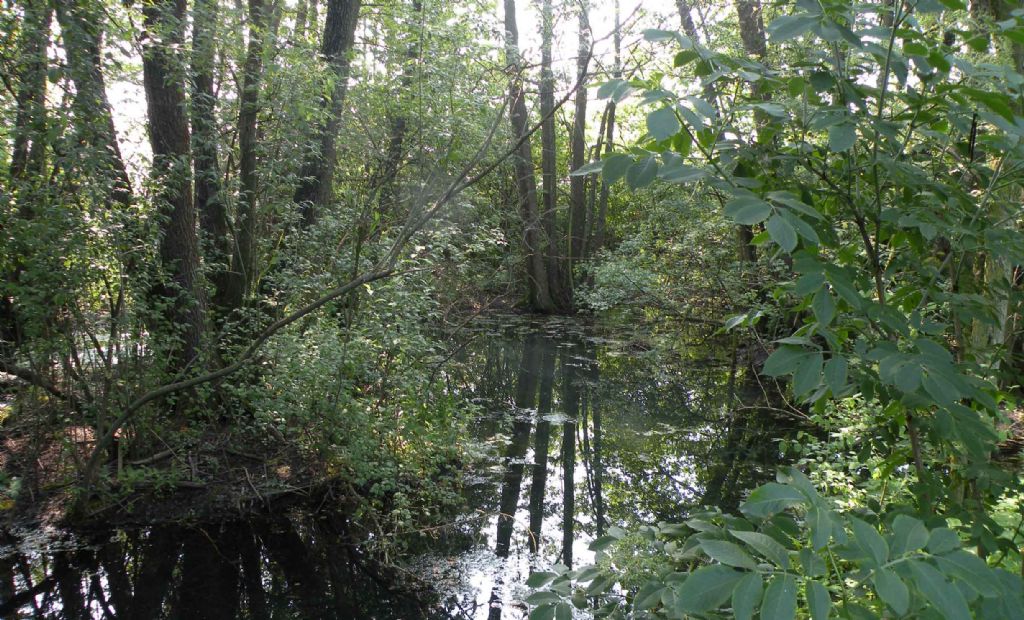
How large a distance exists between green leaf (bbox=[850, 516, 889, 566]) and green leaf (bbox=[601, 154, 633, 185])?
0.71 metres

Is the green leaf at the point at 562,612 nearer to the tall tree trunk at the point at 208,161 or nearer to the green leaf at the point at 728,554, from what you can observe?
the green leaf at the point at 728,554

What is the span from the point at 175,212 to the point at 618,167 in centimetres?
511

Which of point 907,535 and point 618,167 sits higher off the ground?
point 618,167

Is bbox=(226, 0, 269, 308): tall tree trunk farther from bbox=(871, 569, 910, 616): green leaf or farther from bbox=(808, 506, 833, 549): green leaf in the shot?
bbox=(871, 569, 910, 616): green leaf

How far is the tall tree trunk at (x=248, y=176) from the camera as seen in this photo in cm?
541

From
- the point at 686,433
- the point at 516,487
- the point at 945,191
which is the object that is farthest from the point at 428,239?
the point at 945,191

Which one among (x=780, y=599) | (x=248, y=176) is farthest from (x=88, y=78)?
(x=780, y=599)

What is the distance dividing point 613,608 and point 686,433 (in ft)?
22.1

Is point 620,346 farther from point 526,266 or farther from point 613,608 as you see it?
point 613,608

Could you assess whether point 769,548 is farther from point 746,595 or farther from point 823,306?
point 823,306

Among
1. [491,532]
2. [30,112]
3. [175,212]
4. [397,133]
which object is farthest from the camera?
[397,133]

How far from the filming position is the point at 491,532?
5.36 metres

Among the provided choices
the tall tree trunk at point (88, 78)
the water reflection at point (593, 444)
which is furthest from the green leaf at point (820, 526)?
the tall tree trunk at point (88, 78)

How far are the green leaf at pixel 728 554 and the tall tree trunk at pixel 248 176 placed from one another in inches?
202
